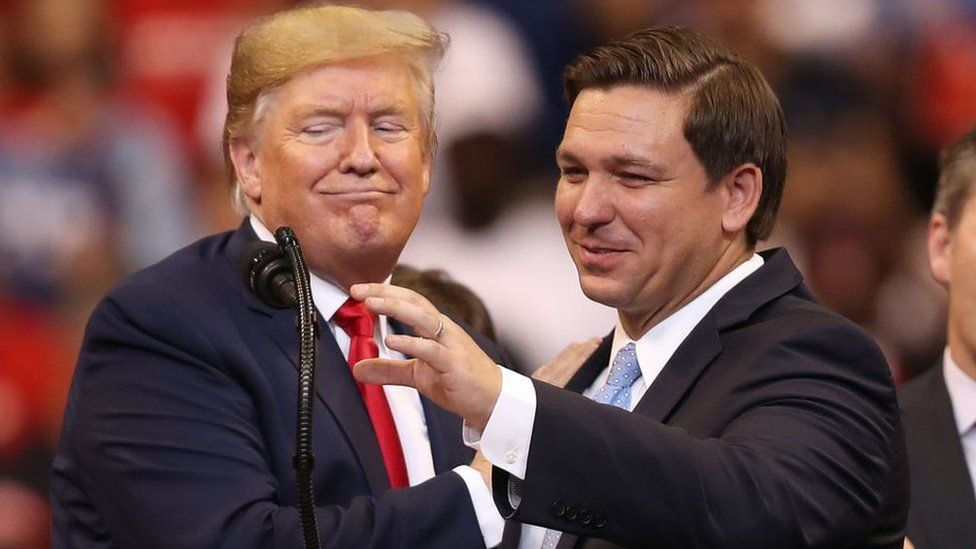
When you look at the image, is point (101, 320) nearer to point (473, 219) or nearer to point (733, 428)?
point (733, 428)

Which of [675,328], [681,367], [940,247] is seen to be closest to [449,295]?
[940,247]

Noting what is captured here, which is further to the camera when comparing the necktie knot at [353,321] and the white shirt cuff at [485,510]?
the necktie knot at [353,321]

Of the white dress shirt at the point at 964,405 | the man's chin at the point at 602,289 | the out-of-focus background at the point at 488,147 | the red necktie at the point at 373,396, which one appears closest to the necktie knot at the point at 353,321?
the red necktie at the point at 373,396

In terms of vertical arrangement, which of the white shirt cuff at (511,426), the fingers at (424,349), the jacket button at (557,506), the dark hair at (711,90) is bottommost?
the jacket button at (557,506)

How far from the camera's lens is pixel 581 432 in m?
2.00

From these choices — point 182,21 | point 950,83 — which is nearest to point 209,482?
point 182,21

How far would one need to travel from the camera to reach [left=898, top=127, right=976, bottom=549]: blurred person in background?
2.98 m

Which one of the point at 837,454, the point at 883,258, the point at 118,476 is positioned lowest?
the point at 883,258

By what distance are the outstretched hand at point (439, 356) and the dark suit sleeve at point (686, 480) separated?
8 centimetres

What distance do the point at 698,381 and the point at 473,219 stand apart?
258 cm

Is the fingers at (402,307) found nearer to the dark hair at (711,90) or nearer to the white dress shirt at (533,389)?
the white dress shirt at (533,389)

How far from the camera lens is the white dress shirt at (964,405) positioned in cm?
316

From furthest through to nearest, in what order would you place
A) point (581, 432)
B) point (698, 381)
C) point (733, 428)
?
point (698, 381)
point (733, 428)
point (581, 432)

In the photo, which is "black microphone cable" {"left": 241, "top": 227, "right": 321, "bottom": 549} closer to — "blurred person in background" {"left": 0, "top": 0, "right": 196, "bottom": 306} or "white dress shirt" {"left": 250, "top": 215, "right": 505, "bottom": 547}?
"white dress shirt" {"left": 250, "top": 215, "right": 505, "bottom": 547}
